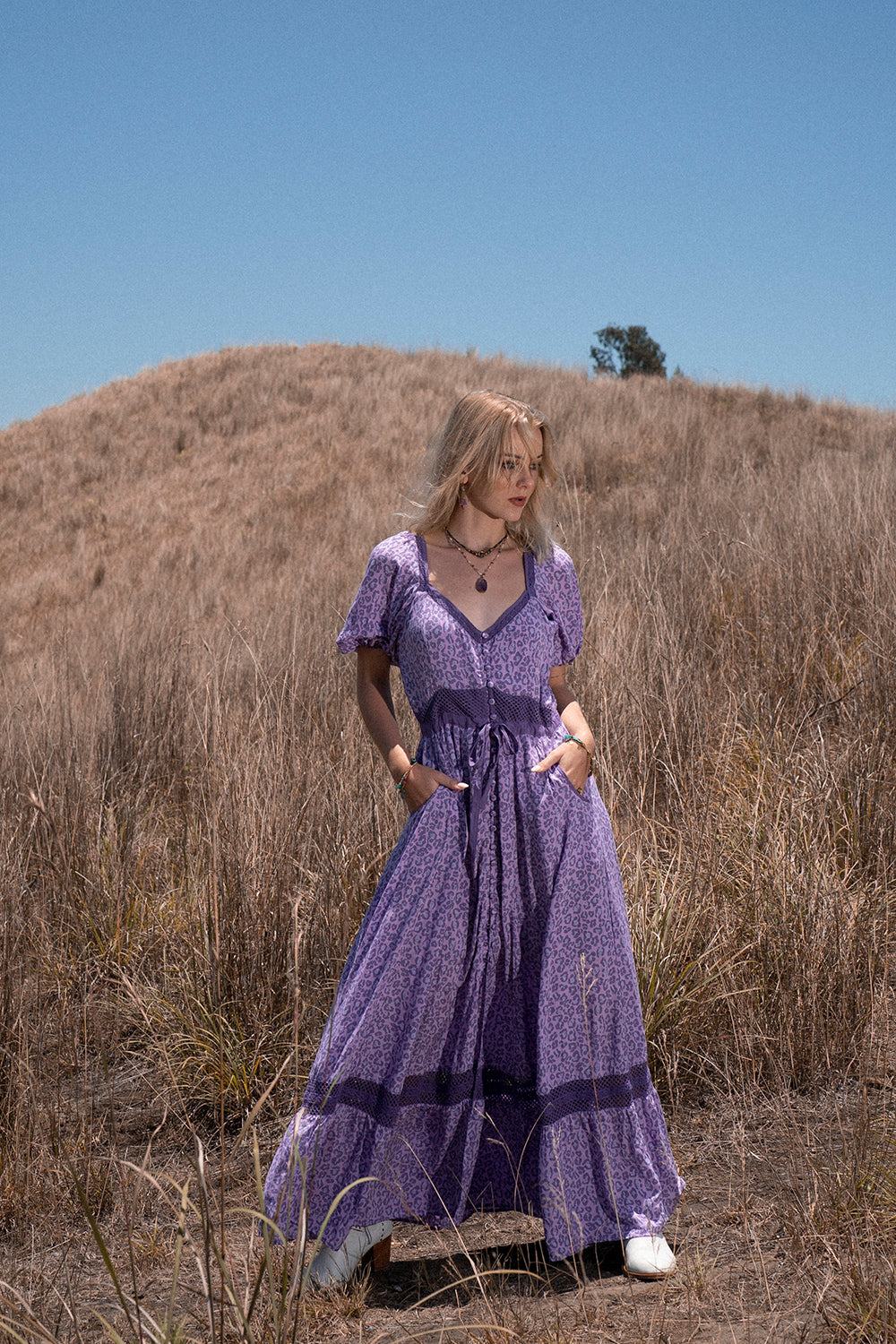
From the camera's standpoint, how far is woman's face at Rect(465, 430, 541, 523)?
245cm

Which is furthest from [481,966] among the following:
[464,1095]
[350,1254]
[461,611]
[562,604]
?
[562,604]

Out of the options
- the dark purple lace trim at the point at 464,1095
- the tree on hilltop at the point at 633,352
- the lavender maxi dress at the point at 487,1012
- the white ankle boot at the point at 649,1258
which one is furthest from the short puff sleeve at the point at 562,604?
the tree on hilltop at the point at 633,352

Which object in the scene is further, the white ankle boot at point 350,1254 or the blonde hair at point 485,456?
the blonde hair at point 485,456

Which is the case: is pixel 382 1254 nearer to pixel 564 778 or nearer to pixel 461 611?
pixel 564 778

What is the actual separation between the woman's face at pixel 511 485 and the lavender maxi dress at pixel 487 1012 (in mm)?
237

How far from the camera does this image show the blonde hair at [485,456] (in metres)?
2.45

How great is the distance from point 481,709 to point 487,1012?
665mm

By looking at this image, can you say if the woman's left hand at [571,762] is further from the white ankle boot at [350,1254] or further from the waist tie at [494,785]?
the white ankle boot at [350,1254]

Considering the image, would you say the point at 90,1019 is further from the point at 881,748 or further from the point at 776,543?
the point at 776,543

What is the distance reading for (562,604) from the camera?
2.64 m

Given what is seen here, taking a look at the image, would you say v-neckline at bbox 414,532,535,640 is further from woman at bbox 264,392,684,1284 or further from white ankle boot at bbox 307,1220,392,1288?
white ankle boot at bbox 307,1220,392,1288

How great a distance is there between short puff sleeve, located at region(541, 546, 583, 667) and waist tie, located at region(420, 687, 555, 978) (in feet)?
0.77

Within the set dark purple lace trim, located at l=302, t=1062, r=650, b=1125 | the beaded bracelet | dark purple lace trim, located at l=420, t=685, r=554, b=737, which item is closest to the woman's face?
dark purple lace trim, located at l=420, t=685, r=554, b=737

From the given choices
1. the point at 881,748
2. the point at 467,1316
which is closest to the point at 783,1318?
the point at 467,1316
